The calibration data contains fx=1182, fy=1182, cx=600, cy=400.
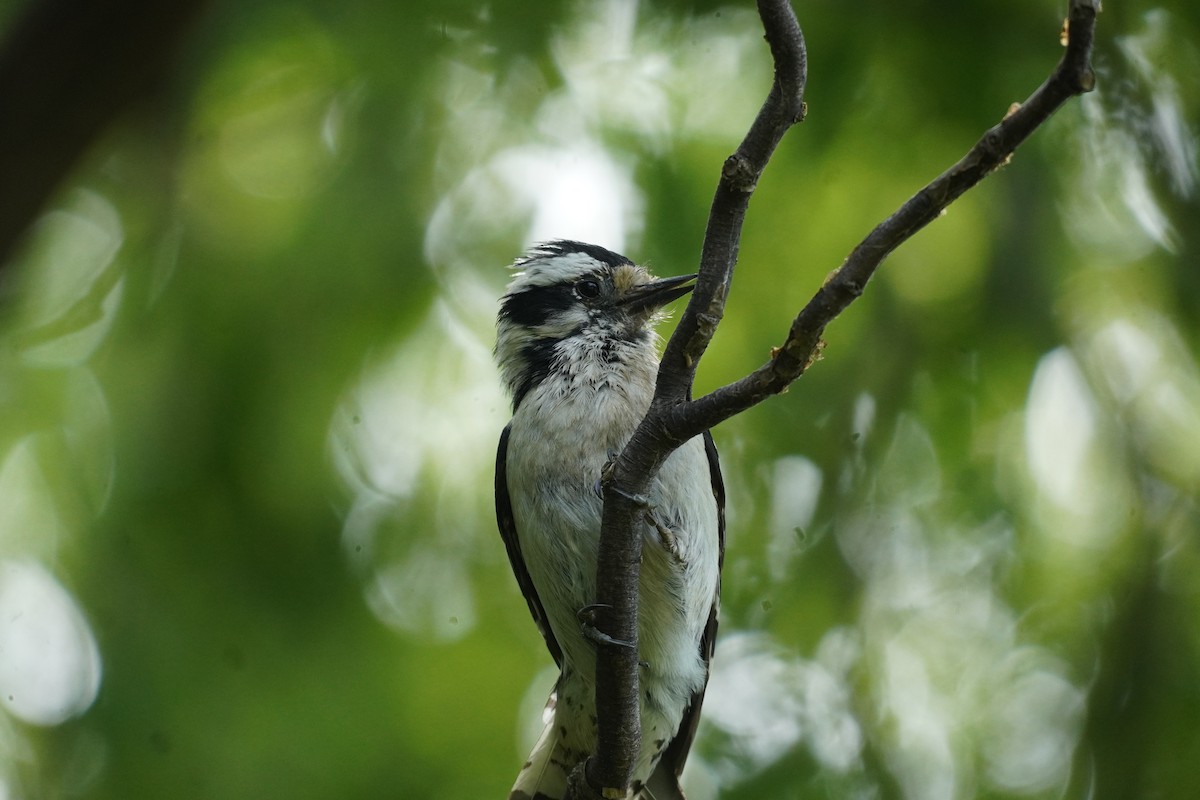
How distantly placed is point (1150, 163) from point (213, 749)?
518cm

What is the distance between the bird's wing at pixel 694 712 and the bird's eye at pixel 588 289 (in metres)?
0.74

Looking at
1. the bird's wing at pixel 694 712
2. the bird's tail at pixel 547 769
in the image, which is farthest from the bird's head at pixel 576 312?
the bird's tail at pixel 547 769

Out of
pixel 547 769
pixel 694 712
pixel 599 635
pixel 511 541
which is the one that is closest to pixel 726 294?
pixel 599 635

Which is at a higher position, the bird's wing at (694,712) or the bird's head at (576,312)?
the bird's head at (576,312)

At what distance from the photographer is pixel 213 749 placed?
547 cm

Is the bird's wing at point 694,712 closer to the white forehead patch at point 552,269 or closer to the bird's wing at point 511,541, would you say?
the bird's wing at point 511,541

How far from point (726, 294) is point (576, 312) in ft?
6.72

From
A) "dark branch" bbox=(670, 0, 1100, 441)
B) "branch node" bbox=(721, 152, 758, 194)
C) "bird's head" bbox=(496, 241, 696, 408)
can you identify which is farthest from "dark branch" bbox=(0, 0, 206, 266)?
"bird's head" bbox=(496, 241, 696, 408)

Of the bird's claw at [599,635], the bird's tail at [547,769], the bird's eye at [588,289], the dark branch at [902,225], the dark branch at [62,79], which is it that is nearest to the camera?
the dark branch at [902,225]

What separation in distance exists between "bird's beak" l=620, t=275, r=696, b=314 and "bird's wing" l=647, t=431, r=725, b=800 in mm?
568

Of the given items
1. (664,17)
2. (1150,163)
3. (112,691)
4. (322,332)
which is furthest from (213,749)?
(1150,163)

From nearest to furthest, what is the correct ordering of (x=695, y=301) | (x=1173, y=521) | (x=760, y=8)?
(x=760, y=8)
(x=695, y=301)
(x=1173, y=521)

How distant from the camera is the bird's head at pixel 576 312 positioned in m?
4.61

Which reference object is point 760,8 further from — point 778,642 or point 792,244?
point 778,642
